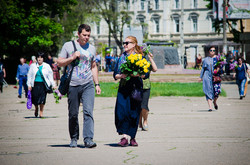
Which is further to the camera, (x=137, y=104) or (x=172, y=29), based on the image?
(x=172, y=29)

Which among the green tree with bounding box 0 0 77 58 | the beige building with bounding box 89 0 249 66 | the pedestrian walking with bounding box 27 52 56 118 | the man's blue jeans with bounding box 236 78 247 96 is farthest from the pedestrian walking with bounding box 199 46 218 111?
the beige building with bounding box 89 0 249 66

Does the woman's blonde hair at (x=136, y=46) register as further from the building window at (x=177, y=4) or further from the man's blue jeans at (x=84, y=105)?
the building window at (x=177, y=4)

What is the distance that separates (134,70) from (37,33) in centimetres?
2977

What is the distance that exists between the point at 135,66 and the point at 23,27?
29.1 metres

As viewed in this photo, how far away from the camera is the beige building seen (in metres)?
82.1

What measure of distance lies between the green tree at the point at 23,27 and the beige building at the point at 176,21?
41.0m

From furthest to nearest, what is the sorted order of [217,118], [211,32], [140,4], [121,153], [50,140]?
[140,4]
[211,32]
[217,118]
[50,140]
[121,153]

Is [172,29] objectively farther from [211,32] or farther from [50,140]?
[50,140]

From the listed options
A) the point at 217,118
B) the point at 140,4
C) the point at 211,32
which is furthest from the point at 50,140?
the point at 140,4

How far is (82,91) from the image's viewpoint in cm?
841

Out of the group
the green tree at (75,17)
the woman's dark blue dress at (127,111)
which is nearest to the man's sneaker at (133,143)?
the woman's dark blue dress at (127,111)

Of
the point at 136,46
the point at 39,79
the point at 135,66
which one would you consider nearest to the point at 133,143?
the point at 135,66

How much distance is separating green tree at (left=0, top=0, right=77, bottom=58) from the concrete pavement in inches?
821

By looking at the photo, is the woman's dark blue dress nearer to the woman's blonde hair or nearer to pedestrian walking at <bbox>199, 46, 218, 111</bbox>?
the woman's blonde hair
